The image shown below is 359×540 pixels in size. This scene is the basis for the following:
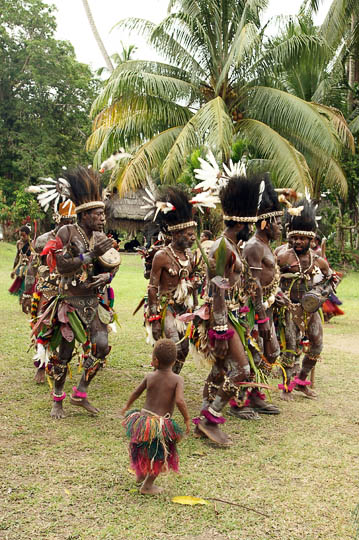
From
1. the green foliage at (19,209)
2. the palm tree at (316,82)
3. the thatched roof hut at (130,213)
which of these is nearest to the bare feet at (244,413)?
the palm tree at (316,82)

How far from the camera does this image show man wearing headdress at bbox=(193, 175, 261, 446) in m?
4.42

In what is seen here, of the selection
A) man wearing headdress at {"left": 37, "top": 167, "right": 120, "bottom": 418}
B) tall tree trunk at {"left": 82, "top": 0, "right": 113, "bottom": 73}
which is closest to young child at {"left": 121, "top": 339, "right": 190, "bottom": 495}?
man wearing headdress at {"left": 37, "top": 167, "right": 120, "bottom": 418}

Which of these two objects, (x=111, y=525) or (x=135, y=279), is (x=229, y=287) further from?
(x=135, y=279)

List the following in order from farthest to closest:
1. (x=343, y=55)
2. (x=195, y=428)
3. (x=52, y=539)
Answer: (x=343, y=55) → (x=195, y=428) → (x=52, y=539)

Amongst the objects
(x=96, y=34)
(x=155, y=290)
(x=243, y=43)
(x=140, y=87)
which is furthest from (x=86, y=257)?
(x=96, y=34)

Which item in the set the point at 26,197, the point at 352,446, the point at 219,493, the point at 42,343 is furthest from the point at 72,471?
the point at 26,197

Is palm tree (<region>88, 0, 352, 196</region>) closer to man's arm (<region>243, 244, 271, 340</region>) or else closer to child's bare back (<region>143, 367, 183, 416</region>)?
man's arm (<region>243, 244, 271, 340</region>)

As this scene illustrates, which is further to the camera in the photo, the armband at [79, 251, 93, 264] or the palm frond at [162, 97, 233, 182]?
the palm frond at [162, 97, 233, 182]

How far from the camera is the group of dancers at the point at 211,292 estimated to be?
4.53 m

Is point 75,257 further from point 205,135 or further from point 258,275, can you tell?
point 205,135

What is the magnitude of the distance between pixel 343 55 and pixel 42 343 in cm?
1977

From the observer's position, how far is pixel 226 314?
4.44 metres

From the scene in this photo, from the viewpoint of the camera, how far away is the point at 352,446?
4.43m

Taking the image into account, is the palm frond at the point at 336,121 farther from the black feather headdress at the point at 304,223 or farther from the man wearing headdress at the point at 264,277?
the man wearing headdress at the point at 264,277
